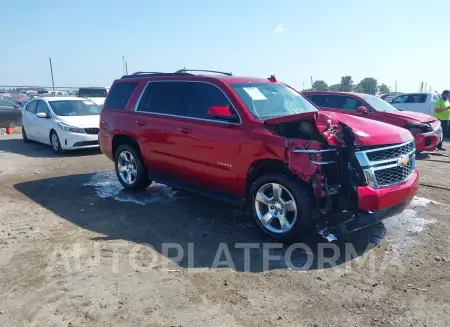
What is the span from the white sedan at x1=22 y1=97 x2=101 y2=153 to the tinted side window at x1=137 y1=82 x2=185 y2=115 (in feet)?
15.3

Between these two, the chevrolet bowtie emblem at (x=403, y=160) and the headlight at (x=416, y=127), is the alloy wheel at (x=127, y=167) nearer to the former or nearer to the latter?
the chevrolet bowtie emblem at (x=403, y=160)

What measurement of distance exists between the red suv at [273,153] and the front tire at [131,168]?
0.76 ft

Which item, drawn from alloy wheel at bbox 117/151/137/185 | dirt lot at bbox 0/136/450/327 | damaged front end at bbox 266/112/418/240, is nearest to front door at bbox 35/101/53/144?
alloy wheel at bbox 117/151/137/185

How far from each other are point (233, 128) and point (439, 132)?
7.69 meters

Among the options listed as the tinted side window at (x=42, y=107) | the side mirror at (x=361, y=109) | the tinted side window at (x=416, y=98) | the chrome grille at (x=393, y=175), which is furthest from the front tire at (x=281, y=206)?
the tinted side window at (x=416, y=98)

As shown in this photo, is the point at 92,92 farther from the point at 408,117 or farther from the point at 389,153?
the point at 389,153

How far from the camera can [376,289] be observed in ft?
11.7

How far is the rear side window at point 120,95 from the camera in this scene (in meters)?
6.65

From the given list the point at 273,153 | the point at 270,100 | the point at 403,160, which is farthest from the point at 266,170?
the point at 403,160

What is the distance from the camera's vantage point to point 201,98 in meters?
5.43

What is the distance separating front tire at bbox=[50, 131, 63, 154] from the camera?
10.6m

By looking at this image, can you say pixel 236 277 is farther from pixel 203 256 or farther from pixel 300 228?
pixel 300 228

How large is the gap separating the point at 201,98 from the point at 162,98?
0.85 metres

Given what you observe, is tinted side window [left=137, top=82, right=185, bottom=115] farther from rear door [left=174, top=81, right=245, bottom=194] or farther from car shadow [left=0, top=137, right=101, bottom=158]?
car shadow [left=0, top=137, right=101, bottom=158]
